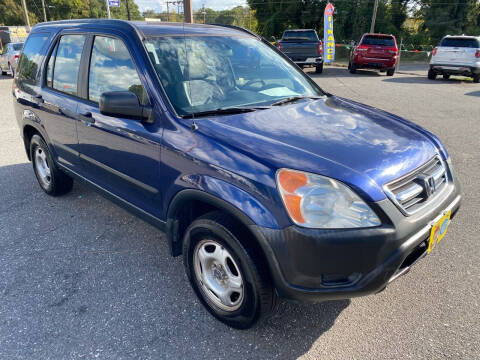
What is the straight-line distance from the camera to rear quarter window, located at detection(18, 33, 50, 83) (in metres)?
4.02

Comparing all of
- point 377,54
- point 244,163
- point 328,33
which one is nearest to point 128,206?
point 244,163

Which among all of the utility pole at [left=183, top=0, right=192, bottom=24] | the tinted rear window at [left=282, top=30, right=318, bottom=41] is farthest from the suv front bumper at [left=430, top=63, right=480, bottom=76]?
the utility pole at [left=183, top=0, right=192, bottom=24]

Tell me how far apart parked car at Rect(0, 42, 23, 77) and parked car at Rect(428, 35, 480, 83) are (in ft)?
54.3

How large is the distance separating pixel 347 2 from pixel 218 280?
127 feet

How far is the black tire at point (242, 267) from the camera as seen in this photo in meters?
2.12

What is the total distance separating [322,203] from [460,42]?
16286mm

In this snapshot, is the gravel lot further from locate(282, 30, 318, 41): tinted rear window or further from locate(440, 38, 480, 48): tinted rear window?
locate(282, 30, 318, 41): tinted rear window

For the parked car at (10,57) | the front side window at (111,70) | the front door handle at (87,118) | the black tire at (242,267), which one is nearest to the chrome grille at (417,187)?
the black tire at (242,267)

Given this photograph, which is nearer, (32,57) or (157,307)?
(157,307)

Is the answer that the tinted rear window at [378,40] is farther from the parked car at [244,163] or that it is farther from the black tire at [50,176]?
the black tire at [50,176]

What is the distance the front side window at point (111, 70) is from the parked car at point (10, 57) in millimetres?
14028

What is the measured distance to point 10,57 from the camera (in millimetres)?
15945

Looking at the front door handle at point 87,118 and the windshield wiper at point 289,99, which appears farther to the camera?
the front door handle at point 87,118

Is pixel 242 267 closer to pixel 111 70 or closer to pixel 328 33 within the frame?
pixel 111 70
